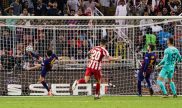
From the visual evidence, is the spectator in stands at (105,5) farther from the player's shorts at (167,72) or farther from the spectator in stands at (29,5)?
the player's shorts at (167,72)

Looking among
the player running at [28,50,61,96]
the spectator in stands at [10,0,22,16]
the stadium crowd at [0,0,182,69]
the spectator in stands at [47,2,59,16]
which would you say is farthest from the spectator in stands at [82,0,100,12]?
the player running at [28,50,61,96]

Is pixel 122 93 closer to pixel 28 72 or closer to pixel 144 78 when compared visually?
pixel 144 78

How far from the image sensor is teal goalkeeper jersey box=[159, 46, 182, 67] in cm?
2091

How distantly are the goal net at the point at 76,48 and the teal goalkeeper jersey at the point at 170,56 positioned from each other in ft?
5.62

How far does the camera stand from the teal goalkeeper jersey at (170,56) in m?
20.9

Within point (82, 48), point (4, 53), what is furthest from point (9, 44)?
point (82, 48)

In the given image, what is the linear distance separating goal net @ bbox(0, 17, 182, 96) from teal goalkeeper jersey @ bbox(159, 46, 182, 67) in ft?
5.62

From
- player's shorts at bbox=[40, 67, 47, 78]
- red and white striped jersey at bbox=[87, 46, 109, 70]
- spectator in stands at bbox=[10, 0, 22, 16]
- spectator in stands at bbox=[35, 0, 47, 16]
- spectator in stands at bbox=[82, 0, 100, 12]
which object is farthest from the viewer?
spectator in stands at bbox=[82, 0, 100, 12]

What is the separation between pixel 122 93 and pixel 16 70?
4.08 metres

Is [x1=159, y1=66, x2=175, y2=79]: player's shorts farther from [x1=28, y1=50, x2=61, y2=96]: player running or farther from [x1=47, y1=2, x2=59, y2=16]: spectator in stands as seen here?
[x1=47, y1=2, x2=59, y2=16]: spectator in stands

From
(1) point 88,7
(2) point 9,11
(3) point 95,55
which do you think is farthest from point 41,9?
(3) point 95,55

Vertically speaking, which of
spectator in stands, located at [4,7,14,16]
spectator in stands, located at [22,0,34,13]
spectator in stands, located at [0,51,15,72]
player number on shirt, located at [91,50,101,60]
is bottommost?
spectator in stands, located at [0,51,15,72]

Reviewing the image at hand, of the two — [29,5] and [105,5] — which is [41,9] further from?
[105,5]

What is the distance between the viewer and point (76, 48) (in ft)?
76.0
